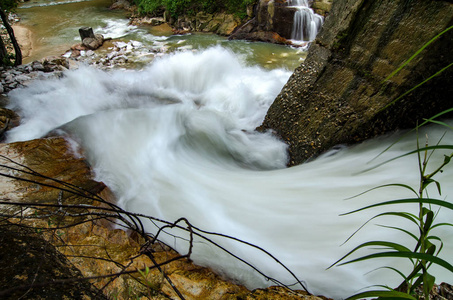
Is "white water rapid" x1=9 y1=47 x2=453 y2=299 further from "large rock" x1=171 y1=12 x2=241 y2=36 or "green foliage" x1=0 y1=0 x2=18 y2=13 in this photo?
"large rock" x1=171 y1=12 x2=241 y2=36

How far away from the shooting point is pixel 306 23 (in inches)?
356

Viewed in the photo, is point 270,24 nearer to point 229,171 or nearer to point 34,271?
point 229,171

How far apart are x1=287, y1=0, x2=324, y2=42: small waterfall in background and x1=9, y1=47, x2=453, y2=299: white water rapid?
4021 millimetres

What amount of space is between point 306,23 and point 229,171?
25.7 ft

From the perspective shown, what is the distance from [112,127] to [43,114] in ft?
6.07

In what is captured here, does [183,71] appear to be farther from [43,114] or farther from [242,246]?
[242,246]

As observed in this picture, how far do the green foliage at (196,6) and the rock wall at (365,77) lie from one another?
8.27m

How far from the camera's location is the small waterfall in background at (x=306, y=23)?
9016 mm

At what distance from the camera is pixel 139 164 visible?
3709 mm

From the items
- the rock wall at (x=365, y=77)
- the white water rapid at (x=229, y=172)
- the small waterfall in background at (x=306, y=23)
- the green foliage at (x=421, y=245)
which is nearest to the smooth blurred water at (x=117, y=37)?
the small waterfall in background at (x=306, y=23)

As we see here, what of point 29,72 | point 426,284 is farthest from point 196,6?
point 426,284

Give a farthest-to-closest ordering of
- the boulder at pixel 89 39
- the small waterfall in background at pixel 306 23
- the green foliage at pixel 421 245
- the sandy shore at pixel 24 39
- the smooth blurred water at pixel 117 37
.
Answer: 1. the sandy shore at pixel 24 39
2. the boulder at pixel 89 39
3. the small waterfall in background at pixel 306 23
4. the smooth blurred water at pixel 117 37
5. the green foliage at pixel 421 245

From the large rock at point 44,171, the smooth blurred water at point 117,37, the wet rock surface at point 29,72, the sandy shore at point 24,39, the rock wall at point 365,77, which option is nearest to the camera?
the large rock at point 44,171

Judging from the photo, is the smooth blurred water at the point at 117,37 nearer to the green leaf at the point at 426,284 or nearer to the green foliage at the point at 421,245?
the green foliage at the point at 421,245
